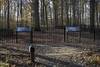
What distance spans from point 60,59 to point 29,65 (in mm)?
1397

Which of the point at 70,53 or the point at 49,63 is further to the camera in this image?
the point at 70,53

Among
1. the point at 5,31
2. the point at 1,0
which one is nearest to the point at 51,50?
the point at 5,31

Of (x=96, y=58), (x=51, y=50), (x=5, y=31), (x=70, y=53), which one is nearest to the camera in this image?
(x=96, y=58)

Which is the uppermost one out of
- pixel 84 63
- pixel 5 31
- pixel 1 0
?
pixel 1 0

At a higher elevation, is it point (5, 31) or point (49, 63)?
point (5, 31)

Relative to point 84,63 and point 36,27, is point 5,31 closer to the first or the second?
point 36,27

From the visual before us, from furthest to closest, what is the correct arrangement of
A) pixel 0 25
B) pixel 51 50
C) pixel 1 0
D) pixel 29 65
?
pixel 1 0, pixel 0 25, pixel 51 50, pixel 29 65

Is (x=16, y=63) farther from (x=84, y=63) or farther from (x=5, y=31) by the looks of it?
(x=5, y=31)

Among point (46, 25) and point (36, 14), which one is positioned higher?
point (36, 14)

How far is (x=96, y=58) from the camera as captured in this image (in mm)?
8453

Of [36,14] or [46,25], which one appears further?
[36,14]

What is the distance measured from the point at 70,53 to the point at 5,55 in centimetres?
259

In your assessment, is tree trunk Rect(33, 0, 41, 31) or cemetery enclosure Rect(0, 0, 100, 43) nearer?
cemetery enclosure Rect(0, 0, 100, 43)

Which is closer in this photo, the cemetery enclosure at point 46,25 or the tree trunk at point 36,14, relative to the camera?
the cemetery enclosure at point 46,25
